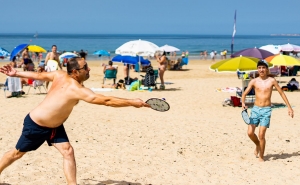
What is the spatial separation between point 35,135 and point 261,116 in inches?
142

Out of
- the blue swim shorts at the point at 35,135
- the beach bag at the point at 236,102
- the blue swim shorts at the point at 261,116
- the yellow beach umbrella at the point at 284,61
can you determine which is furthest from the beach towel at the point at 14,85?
the blue swim shorts at the point at 35,135

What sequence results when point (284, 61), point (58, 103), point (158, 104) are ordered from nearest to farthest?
point (58, 103) < point (158, 104) < point (284, 61)

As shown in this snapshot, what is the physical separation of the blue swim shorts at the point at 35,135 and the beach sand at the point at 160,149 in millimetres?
988

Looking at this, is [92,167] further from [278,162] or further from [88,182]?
[278,162]

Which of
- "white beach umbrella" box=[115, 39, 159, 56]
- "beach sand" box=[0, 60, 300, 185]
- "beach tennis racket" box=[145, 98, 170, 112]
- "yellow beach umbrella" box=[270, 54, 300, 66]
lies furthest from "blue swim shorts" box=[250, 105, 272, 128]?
"white beach umbrella" box=[115, 39, 159, 56]

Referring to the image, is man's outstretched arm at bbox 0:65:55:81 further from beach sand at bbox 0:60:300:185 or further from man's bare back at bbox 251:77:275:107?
man's bare back at bbox 251:77:275:107

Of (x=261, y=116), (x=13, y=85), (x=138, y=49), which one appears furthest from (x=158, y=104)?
(x=138, y=49)

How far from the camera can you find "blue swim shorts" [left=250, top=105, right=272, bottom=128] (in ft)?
22.2

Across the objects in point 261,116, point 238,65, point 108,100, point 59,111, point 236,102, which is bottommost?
point 236,102

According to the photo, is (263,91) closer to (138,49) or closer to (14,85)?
(14,85)

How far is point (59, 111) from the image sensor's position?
14.8ft

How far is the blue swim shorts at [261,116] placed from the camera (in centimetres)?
678

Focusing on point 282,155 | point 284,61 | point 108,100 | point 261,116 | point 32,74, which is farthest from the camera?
point 284,61

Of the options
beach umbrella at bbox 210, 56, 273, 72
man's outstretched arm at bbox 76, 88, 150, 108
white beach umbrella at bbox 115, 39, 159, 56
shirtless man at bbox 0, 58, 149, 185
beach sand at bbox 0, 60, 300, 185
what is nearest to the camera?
man's outstretched arm at bbox 76, 88, 150, 108
